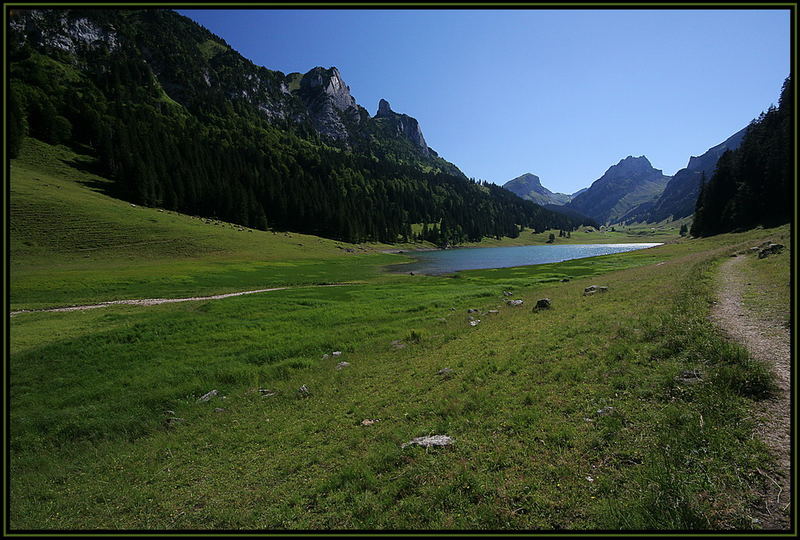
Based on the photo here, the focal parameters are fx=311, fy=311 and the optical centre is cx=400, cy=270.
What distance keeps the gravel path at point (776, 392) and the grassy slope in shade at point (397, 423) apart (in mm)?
231

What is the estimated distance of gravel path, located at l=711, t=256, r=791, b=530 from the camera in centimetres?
475

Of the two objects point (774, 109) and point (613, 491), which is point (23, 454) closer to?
point (613, 491)

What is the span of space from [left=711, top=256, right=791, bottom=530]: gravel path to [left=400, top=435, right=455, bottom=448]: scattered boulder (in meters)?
5.79

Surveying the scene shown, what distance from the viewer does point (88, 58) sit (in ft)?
636

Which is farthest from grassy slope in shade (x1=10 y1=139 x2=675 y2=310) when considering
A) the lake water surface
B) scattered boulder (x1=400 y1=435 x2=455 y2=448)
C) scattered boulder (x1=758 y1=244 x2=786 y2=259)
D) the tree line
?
the tree line

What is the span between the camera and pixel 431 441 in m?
8.80

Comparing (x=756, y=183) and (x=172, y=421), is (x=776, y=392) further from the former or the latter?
(x=756, y=183)

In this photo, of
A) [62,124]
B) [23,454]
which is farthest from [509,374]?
[62,124]

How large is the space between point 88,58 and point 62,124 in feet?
451

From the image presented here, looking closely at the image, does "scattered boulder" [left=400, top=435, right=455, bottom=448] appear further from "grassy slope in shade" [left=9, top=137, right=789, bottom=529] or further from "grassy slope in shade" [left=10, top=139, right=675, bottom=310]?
"grassy slope in shade" [left=10, top=139, right=675, bottom=310]

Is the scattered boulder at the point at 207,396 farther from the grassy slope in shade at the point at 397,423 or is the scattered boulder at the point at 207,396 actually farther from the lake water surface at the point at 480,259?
the lake water surface at the point at 480,259

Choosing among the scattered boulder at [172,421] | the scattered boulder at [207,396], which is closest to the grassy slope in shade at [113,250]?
the scattered boulder at [207,396]

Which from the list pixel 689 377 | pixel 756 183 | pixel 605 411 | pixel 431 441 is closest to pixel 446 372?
pixel 431 441

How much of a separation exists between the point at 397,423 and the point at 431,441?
2.09 meters
